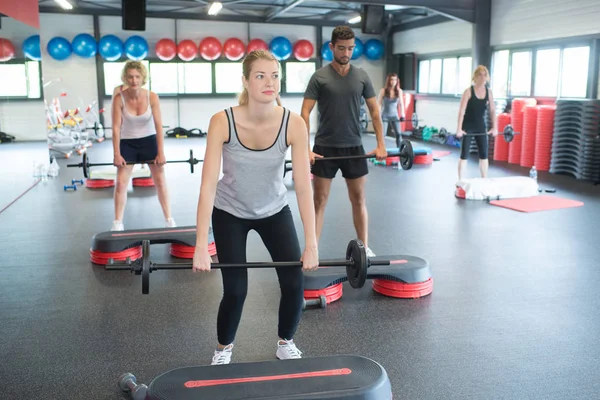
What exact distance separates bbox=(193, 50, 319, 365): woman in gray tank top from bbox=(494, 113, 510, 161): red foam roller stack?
24.5 feet

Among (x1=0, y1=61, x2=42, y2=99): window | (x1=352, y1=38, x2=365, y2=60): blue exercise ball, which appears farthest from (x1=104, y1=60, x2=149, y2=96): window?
(x1=0, y1=61, x2=42, y2=99): window

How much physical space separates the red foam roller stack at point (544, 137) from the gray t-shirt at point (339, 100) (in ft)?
17.6

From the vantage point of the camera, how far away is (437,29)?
12.1 m

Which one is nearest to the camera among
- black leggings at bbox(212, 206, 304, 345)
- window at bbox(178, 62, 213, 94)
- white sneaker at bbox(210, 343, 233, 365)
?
black leggings at bbox(212, 206, 304, 345)

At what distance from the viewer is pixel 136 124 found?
4055 millimetres

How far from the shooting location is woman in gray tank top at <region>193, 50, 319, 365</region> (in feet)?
6.41

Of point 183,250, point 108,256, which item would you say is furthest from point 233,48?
point 108,256

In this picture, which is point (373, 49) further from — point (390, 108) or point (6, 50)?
point (6, 50)

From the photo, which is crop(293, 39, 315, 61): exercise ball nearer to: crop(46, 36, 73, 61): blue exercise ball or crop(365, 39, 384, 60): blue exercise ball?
crop(365, 39, 384, 60): blue exercise ball

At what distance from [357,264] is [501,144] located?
7.60 m

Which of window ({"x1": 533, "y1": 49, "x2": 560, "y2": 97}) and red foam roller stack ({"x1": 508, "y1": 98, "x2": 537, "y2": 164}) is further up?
window ({"x1": 533, "y1": 49, "x2": 560, "y2": 97})

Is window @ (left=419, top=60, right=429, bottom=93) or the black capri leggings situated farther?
window @ (left=419, top=60, right=429, bottom=93)

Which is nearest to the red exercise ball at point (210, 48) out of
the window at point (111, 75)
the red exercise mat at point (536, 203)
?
the window at point (111, 75)

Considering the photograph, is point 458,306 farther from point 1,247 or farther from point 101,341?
point 1,247
